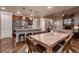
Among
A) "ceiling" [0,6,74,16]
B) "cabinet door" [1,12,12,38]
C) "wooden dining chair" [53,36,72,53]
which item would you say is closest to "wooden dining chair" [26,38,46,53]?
"wooden dining chair" [53,36,72,53]

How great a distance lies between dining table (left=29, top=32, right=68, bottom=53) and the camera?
1.65m

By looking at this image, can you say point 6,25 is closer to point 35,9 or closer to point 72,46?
point 35,9

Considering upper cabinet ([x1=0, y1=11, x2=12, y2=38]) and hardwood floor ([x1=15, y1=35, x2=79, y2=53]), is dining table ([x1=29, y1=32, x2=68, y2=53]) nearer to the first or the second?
hardwood floor ([x1=15, y1=35, x2=79, y2=53])

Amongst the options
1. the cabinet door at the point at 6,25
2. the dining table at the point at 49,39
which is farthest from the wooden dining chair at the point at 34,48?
the cabinet door at the point at 6,25

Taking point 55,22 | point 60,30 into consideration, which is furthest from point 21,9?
point 60,30

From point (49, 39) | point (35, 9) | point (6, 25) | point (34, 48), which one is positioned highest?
point (35, 9)

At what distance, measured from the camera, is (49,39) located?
1.78 metres

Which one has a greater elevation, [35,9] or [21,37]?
[35,9]

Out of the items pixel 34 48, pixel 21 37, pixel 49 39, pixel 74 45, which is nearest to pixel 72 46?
pixel 74 45

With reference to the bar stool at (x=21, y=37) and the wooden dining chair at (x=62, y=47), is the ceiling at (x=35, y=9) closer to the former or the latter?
the bar stool at (x=21, y=37)

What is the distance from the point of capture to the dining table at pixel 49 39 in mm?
1653
